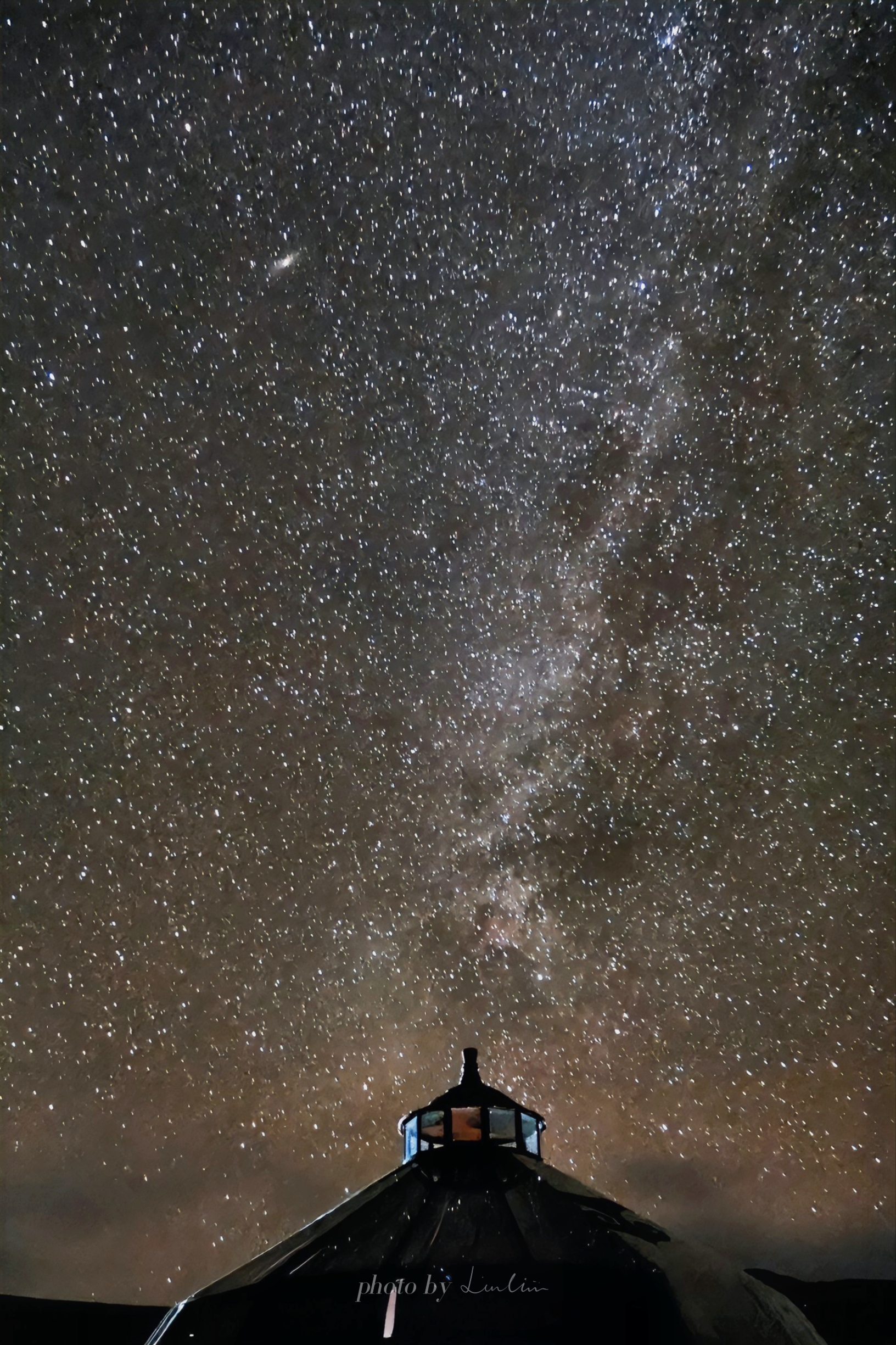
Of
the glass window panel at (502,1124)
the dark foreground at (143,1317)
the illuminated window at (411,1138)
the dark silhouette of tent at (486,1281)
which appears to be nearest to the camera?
the dark silhouette of tent at (486,1281)

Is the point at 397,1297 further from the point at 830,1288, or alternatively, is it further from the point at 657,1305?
the point at 830,1288

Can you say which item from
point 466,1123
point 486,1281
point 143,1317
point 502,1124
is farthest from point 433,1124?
point 143,1317

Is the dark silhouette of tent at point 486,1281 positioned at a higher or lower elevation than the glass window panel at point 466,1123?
lower

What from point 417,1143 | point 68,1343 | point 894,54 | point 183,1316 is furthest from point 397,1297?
point 68,1343

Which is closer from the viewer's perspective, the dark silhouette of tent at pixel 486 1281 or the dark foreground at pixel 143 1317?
the dark silhouette of tent at pixel 486 1281

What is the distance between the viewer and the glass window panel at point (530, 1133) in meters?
3.30

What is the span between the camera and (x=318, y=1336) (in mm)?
2359

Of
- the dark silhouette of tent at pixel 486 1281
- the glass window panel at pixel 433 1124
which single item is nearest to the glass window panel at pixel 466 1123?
the glass window panel at pixel 433 1124

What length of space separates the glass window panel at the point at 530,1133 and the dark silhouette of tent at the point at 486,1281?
1.20 feet

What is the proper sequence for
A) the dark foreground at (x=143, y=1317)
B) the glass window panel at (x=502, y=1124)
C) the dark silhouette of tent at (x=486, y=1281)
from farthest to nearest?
the dark foreground at (x=143, y=1317)
the glass window panel at (x=502, y=1124)
the dark silhouette of tent at (x=486, y=1281)

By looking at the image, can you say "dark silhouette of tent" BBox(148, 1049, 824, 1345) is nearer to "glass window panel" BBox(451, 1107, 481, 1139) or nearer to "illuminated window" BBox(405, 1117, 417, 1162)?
"glass window panel" BBox(451, 1107, 481, 1139)

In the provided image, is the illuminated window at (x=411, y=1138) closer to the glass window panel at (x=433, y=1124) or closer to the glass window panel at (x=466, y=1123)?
the glass window panel at (x=433, y=1124)

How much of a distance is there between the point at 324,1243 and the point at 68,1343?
6605 millimetres

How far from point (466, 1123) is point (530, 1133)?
223 millimetres
